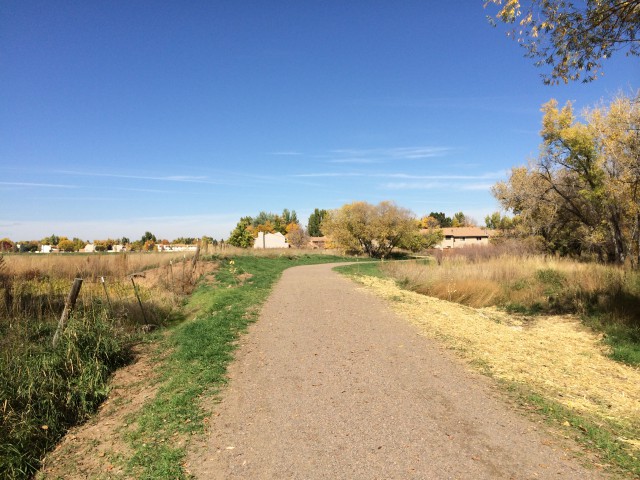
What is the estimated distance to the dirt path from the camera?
360 cm

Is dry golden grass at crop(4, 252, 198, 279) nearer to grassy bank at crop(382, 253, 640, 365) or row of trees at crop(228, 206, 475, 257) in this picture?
grassy bank at crop(382, 253, 640, 365)

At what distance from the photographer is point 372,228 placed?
51.7m

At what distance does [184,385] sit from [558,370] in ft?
19.5

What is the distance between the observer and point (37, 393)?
536 centimetres

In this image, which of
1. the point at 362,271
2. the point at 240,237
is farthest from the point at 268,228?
the point at 362,271

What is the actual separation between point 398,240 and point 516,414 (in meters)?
49.5

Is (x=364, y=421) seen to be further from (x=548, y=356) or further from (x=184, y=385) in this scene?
(x=548, y=356)

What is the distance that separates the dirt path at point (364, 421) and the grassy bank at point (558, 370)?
0.43 meters

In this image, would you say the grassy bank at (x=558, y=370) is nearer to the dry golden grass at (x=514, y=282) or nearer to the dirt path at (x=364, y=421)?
the dirt path at (x=364, y=421)

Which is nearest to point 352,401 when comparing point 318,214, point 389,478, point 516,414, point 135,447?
point 389,478

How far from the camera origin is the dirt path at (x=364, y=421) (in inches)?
142

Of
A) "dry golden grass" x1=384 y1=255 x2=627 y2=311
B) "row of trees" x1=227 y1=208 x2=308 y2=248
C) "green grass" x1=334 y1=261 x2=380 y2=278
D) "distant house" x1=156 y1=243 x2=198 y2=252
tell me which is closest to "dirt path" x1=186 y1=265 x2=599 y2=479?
"dry golden grass" x1=384 y1=255 x2=627 y2=311

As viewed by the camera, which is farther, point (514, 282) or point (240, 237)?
point (240, 237)

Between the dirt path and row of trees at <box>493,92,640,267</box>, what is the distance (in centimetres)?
1053
